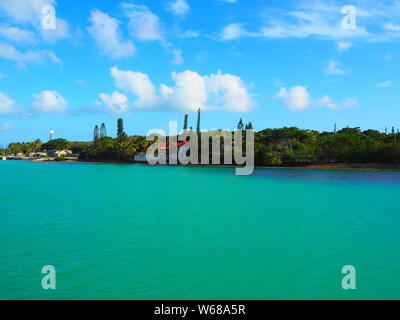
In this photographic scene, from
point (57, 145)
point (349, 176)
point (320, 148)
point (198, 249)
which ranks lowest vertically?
point (198, 249)

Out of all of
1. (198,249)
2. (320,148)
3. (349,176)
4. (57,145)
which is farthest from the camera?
(57,145)

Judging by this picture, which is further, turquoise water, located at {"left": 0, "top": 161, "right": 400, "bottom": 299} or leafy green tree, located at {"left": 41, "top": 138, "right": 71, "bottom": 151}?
leafy green tree, located at {"left": 41, "top": 138, "right": 71, "bottom": 151}

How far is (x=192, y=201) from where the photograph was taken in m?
23.2

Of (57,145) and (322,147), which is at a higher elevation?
(57,145)

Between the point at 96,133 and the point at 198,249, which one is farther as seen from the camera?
the point at 96,133

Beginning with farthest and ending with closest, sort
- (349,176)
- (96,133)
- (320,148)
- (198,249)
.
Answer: (96,133)
(320,148)
(349,176)
(198,249)

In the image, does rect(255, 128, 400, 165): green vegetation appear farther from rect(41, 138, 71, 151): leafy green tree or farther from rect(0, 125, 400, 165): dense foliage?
rect(41, 138, 71, 151): leafy green tree

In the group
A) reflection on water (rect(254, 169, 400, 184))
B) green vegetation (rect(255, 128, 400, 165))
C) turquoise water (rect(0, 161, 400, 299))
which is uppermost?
green vegetation (rect(255, 128, 400, 165))

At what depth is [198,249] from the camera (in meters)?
11.8

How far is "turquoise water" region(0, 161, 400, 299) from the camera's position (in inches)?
338

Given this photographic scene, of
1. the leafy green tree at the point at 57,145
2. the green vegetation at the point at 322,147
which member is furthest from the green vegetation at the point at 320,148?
the leafy green tree at the point at 57,145

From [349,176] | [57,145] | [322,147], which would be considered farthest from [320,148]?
[57,145]

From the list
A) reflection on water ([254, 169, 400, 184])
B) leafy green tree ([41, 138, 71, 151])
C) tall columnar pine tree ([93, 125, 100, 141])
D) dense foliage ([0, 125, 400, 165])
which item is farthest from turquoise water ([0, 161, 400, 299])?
leafy green tree ([41, 138, 71, 151])

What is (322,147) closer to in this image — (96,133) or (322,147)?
(322,147)
